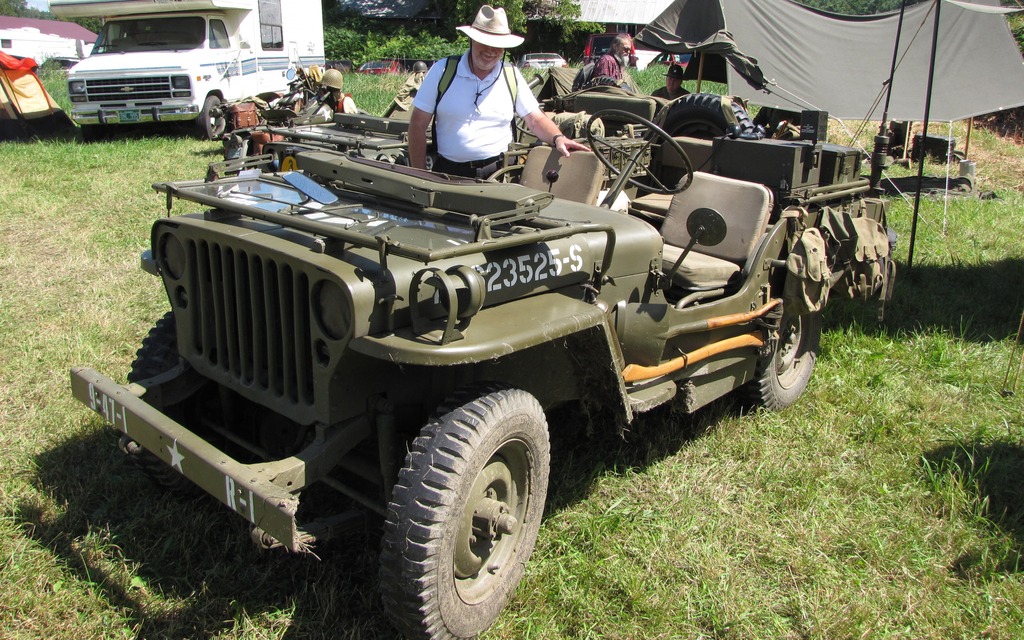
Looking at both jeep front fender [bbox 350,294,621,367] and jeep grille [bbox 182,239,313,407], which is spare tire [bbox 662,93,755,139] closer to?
jeep front fender [bbox 350,294,621,367]

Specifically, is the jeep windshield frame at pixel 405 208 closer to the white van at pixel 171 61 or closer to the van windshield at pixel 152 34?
the white van at pixel 171 61

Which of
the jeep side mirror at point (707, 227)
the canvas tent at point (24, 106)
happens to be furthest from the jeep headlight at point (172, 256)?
the canvas tent at point (24, 106)

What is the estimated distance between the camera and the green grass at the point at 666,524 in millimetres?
3174

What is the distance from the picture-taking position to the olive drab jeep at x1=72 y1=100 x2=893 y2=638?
8.73 feet

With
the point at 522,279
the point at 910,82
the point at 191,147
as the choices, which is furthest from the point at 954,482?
the point at 191,147

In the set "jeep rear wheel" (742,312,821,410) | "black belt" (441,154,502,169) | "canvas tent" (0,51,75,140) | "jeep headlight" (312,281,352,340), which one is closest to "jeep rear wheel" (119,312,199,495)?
"jeep headlight" (312,281,352,340)

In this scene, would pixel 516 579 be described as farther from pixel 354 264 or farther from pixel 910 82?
pixel 910 82

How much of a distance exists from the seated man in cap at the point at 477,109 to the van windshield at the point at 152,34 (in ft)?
36.2

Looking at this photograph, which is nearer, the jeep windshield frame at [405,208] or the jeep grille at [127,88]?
the jeep windshield frame at [405,208]

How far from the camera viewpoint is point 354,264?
2.77m

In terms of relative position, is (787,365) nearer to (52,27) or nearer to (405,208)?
(405,208)

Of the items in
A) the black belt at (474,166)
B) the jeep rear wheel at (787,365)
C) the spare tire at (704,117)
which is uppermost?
the spare tire at (704,117)

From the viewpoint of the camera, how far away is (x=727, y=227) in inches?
170

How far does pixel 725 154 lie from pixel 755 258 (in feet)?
2.89
